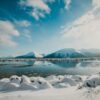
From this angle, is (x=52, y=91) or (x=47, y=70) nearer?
(x=52, y=91)

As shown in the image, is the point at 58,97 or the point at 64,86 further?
the point at 64,86

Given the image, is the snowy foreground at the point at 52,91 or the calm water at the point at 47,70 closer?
the snowy foreground at the point at 52,91

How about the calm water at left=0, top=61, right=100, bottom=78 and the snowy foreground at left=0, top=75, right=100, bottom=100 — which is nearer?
the snowy foreground at left=0, top=75, right=100, bottom=100

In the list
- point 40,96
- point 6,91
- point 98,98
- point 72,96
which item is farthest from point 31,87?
point 98,98

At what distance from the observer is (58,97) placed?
4.77m

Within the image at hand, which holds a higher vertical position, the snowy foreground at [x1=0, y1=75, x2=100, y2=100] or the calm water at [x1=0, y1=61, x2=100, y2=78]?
the calm water at [x1=0, y1=61, x2=100, y2=78]

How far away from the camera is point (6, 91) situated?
5.70 meters

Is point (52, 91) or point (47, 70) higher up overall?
point (47, 70)

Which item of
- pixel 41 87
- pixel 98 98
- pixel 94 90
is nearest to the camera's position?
pixel 98 98

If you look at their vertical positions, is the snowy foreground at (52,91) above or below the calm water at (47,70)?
below

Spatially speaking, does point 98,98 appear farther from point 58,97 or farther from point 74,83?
point 74,83

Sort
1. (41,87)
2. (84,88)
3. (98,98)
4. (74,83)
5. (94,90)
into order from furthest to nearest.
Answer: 1. (74,83)
2. (41,87)
3. (84,88)
4. (94,90)
5. (98,98)

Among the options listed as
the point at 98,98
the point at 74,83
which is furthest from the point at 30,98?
the point at 74,83

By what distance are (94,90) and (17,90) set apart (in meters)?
2.08
